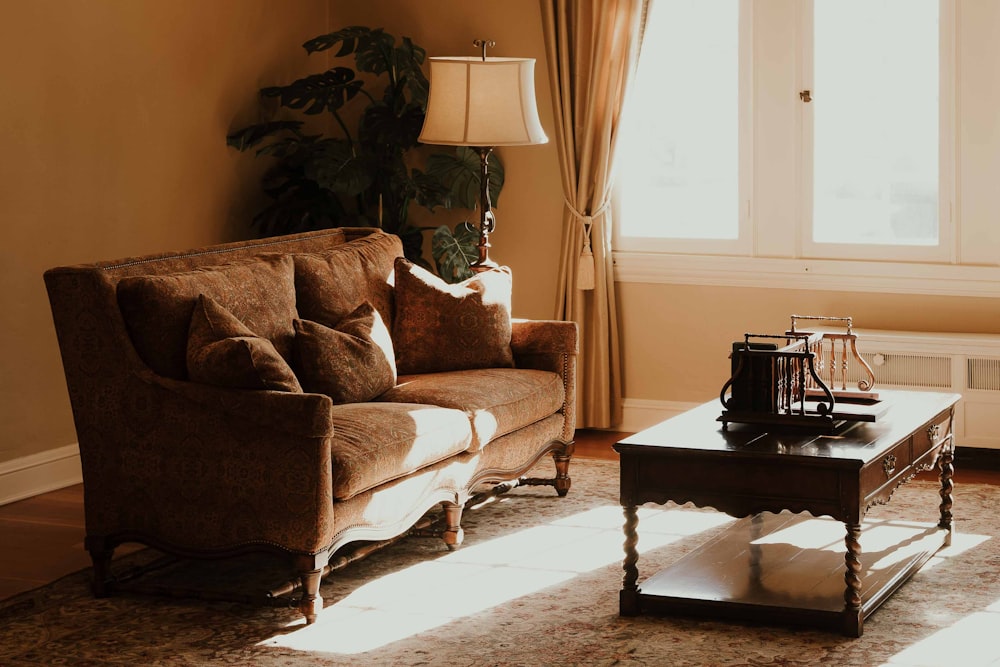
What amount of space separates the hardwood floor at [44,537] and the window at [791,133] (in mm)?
1258

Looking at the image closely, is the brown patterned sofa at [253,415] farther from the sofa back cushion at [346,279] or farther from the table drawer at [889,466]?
the table drawer at [889,466]

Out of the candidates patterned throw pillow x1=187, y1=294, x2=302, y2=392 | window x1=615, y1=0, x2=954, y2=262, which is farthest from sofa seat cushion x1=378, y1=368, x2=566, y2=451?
window x1=615, y1=0, x2=954, y2=262

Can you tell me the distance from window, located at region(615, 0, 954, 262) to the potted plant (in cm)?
84

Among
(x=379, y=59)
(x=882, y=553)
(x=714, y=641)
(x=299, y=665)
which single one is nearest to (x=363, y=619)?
(x=299, y=665)

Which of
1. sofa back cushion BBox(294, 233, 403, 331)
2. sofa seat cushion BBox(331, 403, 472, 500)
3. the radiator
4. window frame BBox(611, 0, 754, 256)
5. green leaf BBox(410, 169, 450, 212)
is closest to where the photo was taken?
sofa seat cushion BBox(331, 403, 472, 500)

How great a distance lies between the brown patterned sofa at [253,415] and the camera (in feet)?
12.2

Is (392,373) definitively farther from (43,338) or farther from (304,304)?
(43,338)

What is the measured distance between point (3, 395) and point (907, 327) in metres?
3.92

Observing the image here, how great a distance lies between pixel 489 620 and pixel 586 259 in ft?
9.46

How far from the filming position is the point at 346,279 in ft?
15.7

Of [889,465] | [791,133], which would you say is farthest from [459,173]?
[889,465]

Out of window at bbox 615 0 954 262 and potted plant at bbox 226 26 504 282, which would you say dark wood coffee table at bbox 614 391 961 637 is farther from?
potted plant at bbox 226 26 504 282

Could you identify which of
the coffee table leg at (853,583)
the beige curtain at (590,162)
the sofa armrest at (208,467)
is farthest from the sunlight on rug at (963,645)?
the beige curtain at (590,162)

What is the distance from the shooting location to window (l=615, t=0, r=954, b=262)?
5852mm
